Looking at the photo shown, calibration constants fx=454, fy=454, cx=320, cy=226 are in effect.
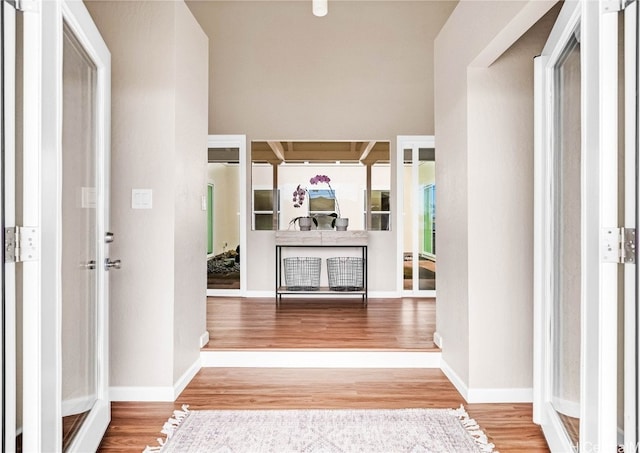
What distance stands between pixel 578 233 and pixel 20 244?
2011mm

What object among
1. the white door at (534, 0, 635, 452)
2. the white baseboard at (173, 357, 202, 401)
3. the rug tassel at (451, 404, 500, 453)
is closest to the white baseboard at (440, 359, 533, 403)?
the rug tassel at (451, 404, 500, 453)

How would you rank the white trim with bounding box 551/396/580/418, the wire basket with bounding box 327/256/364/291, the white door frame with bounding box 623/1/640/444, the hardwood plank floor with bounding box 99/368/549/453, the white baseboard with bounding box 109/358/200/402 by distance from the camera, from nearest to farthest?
the white door frame with bounding box 623/1/640/444
the white trim with bounding box 551/396/580/418
the hardwood plank floor with bounding box 99/368/549/453
the white baseboard with bounding box 109/358/200/402
the wire basket with bounding box 327/256/364/291

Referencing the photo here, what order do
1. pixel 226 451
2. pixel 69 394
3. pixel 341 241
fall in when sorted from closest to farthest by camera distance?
pixel 69 394
pixel 226 451
pixel 341 241

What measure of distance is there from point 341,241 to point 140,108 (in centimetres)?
317

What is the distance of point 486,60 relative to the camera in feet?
8.45

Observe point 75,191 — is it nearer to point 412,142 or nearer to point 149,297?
point 149,297

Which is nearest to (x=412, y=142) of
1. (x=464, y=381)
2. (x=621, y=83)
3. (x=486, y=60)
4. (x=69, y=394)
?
(x=486, y=60)

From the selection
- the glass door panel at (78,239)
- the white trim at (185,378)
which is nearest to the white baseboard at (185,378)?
the white trim at (185,378)

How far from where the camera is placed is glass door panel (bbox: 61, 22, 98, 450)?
70.6 inches

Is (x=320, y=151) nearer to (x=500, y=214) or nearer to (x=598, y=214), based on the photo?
(x=500, y=214)

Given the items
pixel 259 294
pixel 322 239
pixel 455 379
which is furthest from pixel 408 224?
pixel 455 379

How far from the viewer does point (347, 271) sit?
5539 millimetres

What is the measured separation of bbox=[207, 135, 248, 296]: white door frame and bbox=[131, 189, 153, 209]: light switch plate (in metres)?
3.01

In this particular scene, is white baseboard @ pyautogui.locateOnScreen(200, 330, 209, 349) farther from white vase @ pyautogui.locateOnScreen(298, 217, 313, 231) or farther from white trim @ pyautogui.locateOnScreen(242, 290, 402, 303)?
white vase @ pyautogui.locateOnScreen(298, 217, 313, 231)
